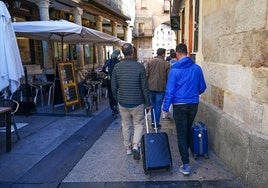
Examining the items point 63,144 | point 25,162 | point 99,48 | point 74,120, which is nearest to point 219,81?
point 63,144

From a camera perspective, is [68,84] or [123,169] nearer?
[123,169]

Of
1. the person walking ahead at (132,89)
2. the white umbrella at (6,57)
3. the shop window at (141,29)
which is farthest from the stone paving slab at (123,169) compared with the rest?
the shop window at (141,29)

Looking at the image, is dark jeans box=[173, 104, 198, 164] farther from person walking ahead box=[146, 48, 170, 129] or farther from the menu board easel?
the menu board easel

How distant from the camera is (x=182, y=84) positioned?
3.67 meters

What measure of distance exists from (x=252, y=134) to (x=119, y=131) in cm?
328

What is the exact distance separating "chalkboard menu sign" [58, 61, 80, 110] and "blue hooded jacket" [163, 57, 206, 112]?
14.4ft

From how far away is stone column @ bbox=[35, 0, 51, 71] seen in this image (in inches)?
→ 412

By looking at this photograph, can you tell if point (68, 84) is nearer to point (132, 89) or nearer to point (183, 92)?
point (132, 89)

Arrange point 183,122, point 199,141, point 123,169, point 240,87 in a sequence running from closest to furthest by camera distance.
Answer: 1. point 240,87
2. point 183,122
3. point 123,169
4. point 199,141

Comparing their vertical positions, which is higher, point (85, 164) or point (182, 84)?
point (182, 84)

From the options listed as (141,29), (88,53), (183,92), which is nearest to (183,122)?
(183,92)

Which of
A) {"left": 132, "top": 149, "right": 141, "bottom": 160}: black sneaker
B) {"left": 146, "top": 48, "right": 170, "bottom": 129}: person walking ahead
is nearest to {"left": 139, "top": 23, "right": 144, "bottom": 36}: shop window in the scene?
{"left": 146, "top": 48, "right": 170, "bottom": 129}: person walking ahead

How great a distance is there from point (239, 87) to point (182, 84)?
0.79 metres

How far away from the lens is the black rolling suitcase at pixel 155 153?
145 inches
